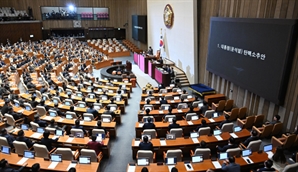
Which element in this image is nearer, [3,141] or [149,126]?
[3,141]

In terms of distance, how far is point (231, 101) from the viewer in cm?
1098

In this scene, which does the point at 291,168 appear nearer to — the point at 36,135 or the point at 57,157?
the point at 57,157

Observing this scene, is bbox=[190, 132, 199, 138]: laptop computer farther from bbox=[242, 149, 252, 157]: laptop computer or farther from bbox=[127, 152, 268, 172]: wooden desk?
bbox=[242, 149, 252, 157]: laptop computer

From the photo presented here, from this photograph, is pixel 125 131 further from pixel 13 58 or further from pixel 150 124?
pixel 13 58

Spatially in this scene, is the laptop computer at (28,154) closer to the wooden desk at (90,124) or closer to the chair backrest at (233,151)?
the wooden desk at (90,124)

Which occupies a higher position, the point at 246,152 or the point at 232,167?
the point at 232,167

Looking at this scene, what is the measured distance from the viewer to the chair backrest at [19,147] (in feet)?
22.0

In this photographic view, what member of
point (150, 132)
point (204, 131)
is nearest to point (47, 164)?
point (150, 132)

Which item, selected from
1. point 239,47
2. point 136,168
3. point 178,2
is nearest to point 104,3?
point 178,2

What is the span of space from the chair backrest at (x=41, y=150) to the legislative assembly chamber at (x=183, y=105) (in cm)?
4

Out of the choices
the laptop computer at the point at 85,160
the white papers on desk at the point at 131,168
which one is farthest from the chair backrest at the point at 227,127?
the laptop computer at the point at 85,160

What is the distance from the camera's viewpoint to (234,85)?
37.4 feet

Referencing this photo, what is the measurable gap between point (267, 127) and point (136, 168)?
4950 millimetres

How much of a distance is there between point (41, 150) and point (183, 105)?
601 cm
